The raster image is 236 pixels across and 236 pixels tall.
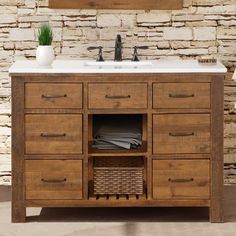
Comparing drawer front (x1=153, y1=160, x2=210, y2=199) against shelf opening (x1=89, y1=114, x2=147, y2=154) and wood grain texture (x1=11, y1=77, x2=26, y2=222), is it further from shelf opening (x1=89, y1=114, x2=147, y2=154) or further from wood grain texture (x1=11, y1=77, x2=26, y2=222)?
wood grain texture (x1=11, y1=77, x2=26, y2=222)

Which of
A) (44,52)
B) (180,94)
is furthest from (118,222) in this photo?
(44,52)

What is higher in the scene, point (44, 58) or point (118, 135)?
point (44, 58)

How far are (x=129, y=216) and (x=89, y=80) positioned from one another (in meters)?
0.77

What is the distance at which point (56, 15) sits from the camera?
488cm

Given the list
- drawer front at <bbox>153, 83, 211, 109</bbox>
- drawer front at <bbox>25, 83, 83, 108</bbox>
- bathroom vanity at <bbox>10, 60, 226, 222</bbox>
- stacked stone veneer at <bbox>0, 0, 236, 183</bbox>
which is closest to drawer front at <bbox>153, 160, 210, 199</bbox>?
bathroom vanity at <bbox>10, 60, 226, 222</bbox>

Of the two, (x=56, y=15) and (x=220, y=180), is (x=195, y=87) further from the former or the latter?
(x=56, y=15)

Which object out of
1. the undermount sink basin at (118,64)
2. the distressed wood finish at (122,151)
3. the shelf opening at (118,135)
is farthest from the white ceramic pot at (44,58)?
the shelf opening at (118,135)

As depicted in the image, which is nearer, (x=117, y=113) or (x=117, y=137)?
(x=117, y=113)

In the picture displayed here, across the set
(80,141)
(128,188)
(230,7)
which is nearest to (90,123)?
(80,141)

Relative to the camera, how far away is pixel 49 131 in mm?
4230

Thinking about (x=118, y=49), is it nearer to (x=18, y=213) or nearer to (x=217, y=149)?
(x=217, y=149)

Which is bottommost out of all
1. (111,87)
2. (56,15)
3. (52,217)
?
(52,217)

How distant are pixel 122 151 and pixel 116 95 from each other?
12.0 inches

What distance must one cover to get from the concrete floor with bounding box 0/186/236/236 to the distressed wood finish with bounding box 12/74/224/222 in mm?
94
